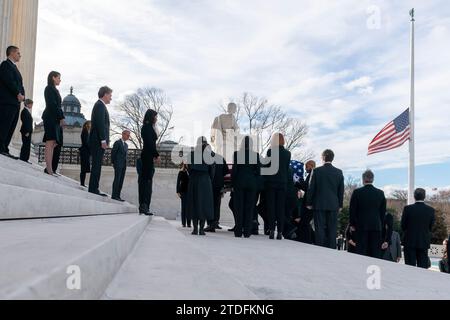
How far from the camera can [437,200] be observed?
66.9m

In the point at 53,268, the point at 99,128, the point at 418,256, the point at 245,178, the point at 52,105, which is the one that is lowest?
the point at 418,256

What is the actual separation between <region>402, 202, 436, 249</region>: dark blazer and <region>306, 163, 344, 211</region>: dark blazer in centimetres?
127

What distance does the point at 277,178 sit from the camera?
7570 millimetres

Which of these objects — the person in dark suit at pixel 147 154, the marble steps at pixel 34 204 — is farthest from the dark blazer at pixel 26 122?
the marble steps at pixel 34 204

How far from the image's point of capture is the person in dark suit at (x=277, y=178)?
756 cm

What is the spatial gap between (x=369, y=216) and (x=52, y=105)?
18.7 feet

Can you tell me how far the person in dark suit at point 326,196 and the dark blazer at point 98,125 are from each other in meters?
3.71

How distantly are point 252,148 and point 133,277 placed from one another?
5.69 metres

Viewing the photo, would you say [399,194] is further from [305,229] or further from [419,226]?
[419,226]

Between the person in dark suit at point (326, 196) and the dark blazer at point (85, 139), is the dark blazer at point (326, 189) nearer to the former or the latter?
the person in dark suit at point (326, 196)

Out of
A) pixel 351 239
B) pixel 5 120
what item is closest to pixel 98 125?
pixel 5 120

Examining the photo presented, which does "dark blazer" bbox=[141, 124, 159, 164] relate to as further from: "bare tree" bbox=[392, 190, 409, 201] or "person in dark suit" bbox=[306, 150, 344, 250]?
"bare tree" bbox=[392, 190, 409, 201]
